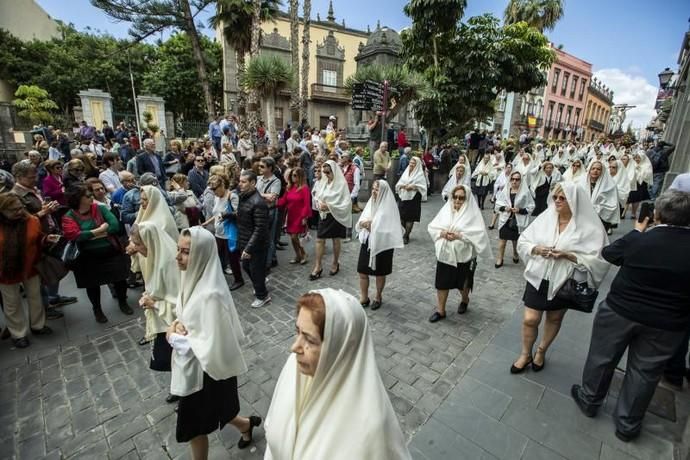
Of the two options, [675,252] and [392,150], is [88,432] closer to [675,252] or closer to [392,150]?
[675,252]

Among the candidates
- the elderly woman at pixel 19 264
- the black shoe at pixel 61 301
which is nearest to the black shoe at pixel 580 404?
the elderly woman at pixel 19 264

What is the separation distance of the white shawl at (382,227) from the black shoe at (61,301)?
4443 millimetres

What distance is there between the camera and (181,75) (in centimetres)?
3041

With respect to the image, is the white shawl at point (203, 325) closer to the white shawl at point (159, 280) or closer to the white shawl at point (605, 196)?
the white shawl at point (159, 280)

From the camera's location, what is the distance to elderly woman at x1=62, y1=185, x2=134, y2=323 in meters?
4.27

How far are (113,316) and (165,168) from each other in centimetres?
492

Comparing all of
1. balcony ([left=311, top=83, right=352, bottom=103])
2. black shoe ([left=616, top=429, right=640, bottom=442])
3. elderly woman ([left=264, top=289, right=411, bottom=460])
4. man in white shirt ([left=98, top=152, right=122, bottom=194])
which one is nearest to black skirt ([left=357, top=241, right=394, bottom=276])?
black shoe ([left=616, top=429, right=640, bottom=442])

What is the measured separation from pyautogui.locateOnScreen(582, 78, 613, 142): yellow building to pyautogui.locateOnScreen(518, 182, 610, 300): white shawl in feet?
180

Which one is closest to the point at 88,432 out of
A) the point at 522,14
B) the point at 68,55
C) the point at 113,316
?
the point at 113,316

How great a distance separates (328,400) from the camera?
1.46 metres

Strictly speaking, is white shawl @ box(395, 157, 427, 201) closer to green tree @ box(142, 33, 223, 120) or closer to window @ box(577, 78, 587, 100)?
green tree @ box(142, 33, 223, 120)

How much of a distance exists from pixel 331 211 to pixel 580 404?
420cm

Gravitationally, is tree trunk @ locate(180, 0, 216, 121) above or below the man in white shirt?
above

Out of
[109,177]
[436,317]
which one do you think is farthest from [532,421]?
[109,177]
